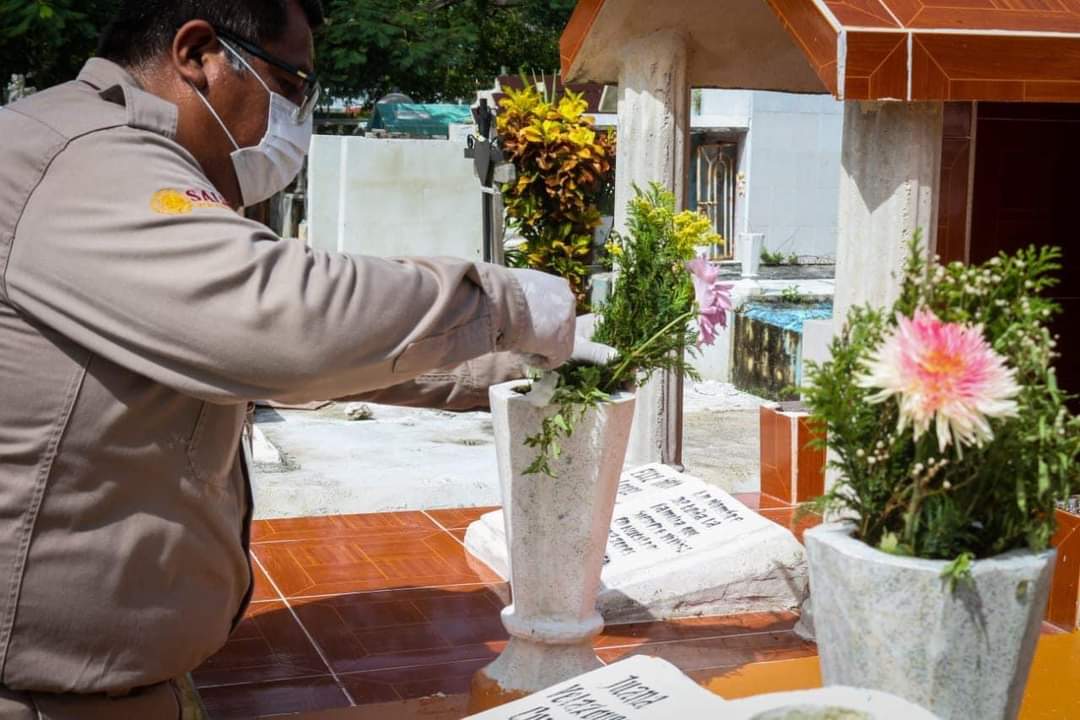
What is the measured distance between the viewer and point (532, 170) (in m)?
9.50

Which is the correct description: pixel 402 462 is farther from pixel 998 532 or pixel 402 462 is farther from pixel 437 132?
pixel 437 132

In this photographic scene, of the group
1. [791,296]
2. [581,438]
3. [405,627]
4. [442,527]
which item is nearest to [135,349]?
[581,438]

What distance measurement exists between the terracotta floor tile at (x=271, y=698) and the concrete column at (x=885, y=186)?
195 centimetres

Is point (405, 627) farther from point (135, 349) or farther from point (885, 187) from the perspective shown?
point (135, 349)

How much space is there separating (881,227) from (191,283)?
2.60 meters

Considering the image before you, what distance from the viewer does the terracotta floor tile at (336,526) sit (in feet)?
18.7

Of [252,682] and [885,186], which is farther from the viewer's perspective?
[252,682]

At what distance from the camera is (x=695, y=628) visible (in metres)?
4.63

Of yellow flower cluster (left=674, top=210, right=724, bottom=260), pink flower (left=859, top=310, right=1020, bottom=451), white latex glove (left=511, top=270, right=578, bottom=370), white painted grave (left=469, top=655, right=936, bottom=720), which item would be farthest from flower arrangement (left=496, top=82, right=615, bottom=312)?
pink flower (left=859, top=310, right=1020, bottom=451)

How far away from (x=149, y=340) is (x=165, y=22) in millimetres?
708

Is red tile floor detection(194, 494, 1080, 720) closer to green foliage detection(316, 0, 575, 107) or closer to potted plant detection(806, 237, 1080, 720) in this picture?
potted plant detection(806, 237, 1080, 720)

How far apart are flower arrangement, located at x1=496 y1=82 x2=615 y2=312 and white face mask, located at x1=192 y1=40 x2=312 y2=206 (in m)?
6.56

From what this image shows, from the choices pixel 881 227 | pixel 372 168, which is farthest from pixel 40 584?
pixel 372 168

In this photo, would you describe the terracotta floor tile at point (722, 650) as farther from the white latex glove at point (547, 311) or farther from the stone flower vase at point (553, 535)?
the white latex glove at point (547, 311)
